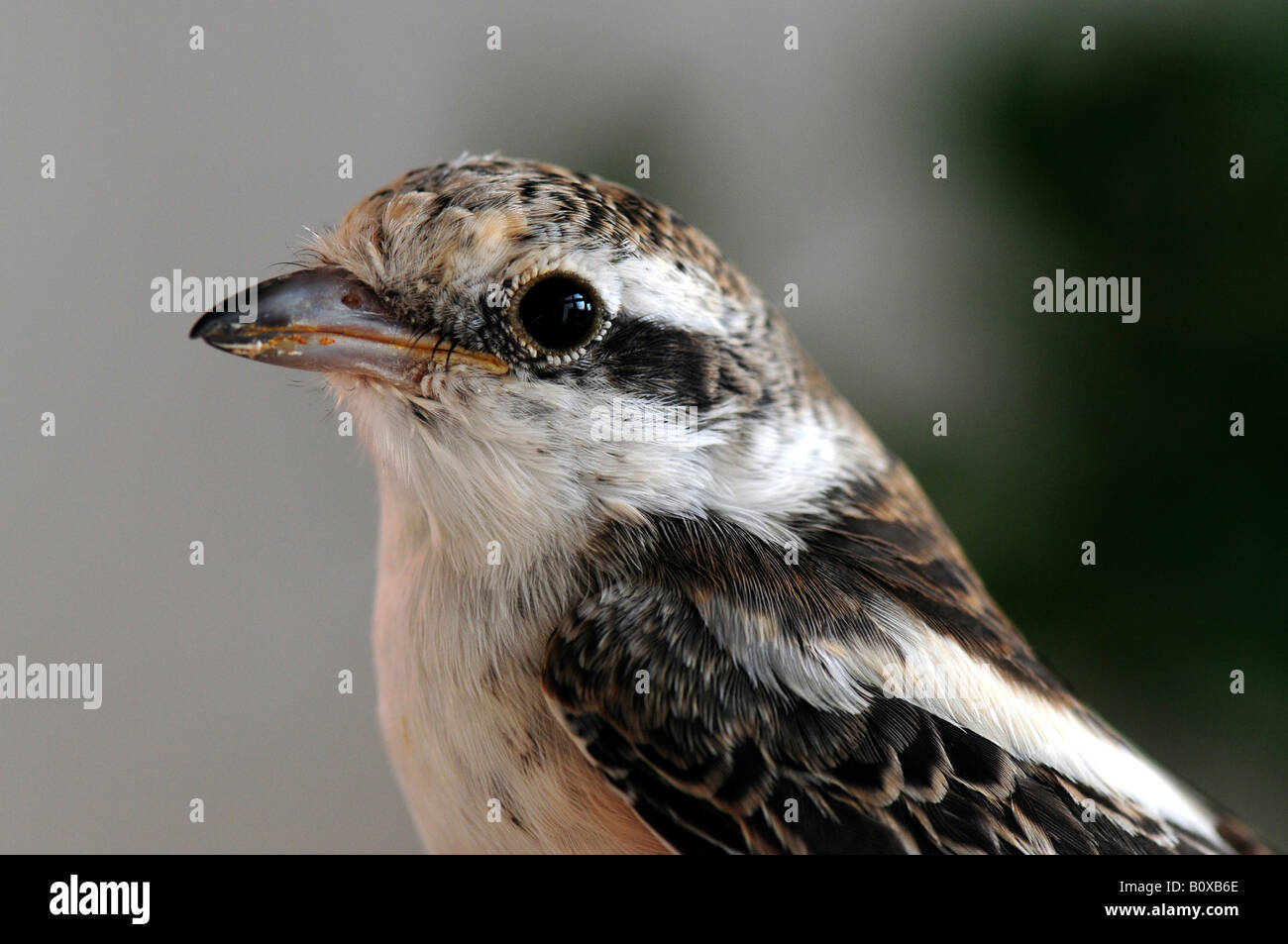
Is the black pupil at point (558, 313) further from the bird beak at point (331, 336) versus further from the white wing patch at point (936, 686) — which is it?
the white wing patch at point (936, 686)

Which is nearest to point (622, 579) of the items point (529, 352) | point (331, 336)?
point (529, 352)

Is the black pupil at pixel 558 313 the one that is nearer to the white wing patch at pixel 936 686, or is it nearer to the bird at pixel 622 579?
the bird at pixel 622 579

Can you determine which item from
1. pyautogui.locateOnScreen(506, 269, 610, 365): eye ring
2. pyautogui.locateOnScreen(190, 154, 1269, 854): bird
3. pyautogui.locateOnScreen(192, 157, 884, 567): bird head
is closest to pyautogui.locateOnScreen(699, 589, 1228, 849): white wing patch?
pyautogui.locateOnScreen(190, 154, 1269, 854): bird

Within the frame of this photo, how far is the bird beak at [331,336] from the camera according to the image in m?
0.96

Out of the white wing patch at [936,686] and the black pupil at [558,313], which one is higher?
the black pupil at [558,313]

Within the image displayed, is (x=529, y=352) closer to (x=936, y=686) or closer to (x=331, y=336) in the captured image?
(x=331, y=336)

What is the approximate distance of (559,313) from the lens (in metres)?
0.96

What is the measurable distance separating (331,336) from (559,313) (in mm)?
210

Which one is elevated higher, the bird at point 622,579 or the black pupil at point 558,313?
the black pupil at point 558,313

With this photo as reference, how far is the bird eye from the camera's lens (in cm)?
94

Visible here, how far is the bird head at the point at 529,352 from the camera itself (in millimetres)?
945

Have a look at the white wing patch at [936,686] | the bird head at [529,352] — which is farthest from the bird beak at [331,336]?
the white wing patch at [936,686]
